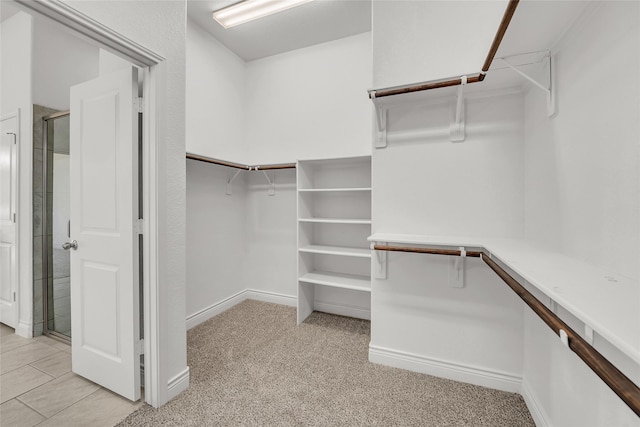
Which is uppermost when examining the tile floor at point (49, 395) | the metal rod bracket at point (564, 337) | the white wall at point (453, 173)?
the white wall at point (453, 173)

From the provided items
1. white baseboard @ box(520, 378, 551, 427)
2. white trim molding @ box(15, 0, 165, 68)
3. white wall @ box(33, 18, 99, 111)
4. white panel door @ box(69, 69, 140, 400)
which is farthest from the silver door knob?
white baseboard @ box(520, 378, 551, 427)

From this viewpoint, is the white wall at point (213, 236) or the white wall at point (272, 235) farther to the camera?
the white wall at point (272, 235)

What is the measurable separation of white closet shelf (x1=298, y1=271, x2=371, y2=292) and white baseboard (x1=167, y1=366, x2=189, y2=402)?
1.18 meters

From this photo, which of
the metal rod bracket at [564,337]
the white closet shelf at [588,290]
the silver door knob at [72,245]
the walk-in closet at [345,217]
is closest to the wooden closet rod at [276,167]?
the walk-in closet at [345,217]

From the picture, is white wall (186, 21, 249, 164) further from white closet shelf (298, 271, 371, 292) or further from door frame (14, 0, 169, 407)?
white closet shelf (298, 271, 371, 292)

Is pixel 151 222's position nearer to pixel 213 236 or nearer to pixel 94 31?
pixel 94 31

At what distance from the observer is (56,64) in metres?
2.50

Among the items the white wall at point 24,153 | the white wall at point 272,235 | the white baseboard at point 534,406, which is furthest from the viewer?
the white wall at point 272,235

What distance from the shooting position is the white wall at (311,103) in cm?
274

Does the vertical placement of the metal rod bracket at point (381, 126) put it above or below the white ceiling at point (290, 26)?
below

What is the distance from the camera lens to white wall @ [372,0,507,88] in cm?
170

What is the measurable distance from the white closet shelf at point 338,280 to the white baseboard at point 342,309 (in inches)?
13.0

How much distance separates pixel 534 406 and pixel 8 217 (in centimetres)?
431

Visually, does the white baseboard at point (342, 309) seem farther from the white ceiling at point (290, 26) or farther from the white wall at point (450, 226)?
the white ceiling at point (290, 26)
